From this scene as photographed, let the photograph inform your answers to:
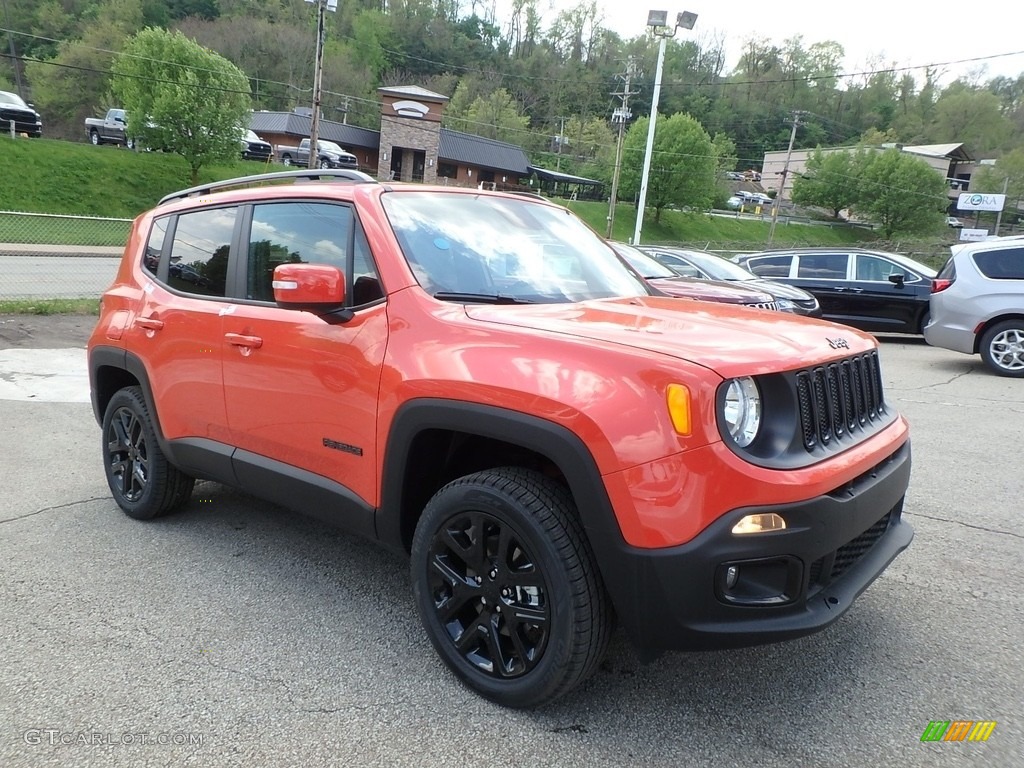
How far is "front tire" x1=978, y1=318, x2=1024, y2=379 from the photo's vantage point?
365 inches

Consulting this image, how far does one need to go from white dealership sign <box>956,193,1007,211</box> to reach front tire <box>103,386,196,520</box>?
291 feet

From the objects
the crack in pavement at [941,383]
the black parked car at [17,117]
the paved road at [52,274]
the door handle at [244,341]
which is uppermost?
the black parked car at [17,117]

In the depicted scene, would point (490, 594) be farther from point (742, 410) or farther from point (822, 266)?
point (822, 266)

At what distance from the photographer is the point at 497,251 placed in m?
3.26

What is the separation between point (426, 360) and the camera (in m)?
2.70

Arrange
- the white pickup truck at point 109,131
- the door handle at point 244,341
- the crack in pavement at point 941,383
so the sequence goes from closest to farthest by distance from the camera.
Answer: the door handle at point 244,341
the crack in pavement at point 941,383
the white pickup truck at point 109,131

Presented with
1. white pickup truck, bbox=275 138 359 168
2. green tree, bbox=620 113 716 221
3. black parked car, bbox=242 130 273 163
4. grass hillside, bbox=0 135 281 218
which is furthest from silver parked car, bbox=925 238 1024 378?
green tree, bbox=620 113 716 221

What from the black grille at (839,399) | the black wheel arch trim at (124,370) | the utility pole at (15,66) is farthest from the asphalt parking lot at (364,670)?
the utility pole at (15,66)

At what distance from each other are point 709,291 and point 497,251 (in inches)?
249

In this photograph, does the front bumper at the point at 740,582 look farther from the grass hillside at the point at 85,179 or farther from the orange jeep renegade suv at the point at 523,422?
the grass hillside at the point at 85,179

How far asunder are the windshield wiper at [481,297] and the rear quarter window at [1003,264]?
8.70 meters

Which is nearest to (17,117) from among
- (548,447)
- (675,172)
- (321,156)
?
(321,156)

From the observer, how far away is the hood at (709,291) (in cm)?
882

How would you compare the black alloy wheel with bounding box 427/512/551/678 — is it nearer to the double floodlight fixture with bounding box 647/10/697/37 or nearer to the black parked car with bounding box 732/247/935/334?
the black parked car with bounding box 732/247/935/334
